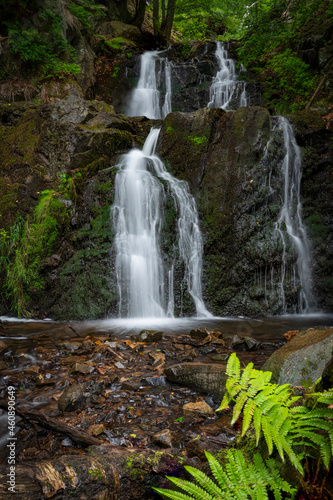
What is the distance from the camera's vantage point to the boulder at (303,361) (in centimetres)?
278

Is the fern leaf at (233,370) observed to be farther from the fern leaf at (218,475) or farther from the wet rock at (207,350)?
the wet rock at (207,350)

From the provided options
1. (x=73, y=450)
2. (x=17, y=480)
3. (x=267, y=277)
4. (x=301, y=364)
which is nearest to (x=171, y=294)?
(x=267, y=277)

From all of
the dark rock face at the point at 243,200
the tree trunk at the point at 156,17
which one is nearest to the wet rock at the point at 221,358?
the dark rock face at the point at 243,200

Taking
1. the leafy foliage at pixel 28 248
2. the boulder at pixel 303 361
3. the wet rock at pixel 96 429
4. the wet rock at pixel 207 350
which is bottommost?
the wet rock at pixel 96 429

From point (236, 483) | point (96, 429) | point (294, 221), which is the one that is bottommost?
point (96, 429)

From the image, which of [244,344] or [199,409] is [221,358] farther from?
[199,409]

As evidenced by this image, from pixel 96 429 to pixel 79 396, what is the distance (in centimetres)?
59

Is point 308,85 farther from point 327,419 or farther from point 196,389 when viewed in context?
point 327,419

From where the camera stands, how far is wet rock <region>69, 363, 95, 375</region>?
3906 millimetres

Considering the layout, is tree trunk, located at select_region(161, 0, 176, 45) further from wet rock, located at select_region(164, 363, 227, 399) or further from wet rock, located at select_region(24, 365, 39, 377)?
wet rock, located at select_region(164, 363, 227, 399)

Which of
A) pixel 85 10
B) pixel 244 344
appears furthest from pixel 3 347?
pixel 85 10

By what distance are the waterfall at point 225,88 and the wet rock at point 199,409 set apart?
13.0 m

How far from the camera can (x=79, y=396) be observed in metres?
3.15

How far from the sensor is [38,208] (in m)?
8.55
